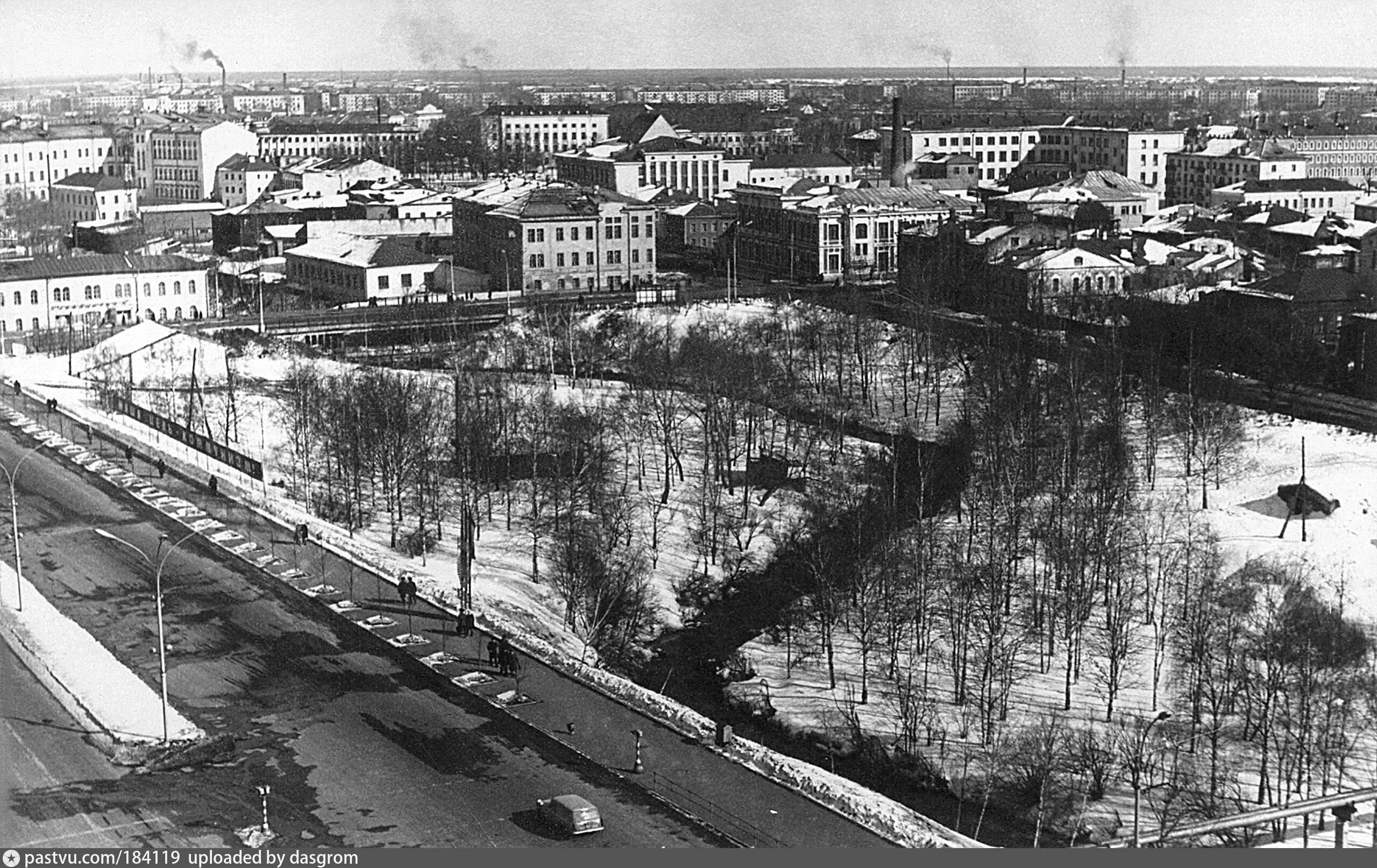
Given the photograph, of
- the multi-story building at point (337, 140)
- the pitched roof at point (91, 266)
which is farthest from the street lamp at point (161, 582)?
the multi-story building at point (337, 140)

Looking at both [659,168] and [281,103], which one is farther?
[281,103]

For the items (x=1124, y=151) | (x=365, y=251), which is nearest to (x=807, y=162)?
(x=1124, y=151)

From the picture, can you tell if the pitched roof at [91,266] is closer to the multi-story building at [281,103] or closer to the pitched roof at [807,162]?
the pitched roof at [807,162]

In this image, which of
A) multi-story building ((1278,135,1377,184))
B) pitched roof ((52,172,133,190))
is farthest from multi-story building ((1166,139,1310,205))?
pitched roof ((52,172,133,190))

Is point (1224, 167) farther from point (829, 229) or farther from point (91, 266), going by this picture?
point (91, 266)

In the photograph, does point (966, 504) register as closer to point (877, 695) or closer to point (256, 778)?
point (877, 695)

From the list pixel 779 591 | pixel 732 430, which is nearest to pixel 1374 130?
pixel 732 430
